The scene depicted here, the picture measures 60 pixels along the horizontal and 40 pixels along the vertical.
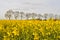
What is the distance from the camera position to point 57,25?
679 centimetres

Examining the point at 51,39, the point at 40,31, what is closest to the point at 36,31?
the point at 40,31

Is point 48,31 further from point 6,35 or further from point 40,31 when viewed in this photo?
point 6,35

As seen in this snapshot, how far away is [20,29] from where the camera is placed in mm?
7383

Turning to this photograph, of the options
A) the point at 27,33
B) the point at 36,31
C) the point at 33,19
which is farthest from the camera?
the point at 33,19

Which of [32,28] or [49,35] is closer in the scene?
[49,35]

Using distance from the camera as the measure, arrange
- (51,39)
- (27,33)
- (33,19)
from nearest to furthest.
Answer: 1. (51,39)
2. (27,33)
3. (33,19)

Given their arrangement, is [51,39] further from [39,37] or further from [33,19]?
[33,19]

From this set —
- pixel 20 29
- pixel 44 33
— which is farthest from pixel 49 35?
pixel 20 29

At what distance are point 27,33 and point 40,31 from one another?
673mm

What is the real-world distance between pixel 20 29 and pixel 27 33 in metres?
0.36

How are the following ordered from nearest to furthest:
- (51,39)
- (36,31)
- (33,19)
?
1. (51,39)
2. (36,31)
3. (33,19)

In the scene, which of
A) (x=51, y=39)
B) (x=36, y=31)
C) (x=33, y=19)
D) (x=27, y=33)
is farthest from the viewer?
(x=33, y=19)

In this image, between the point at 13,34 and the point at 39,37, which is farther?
the point at 13,34

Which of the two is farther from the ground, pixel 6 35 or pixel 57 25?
pixel 57 25
